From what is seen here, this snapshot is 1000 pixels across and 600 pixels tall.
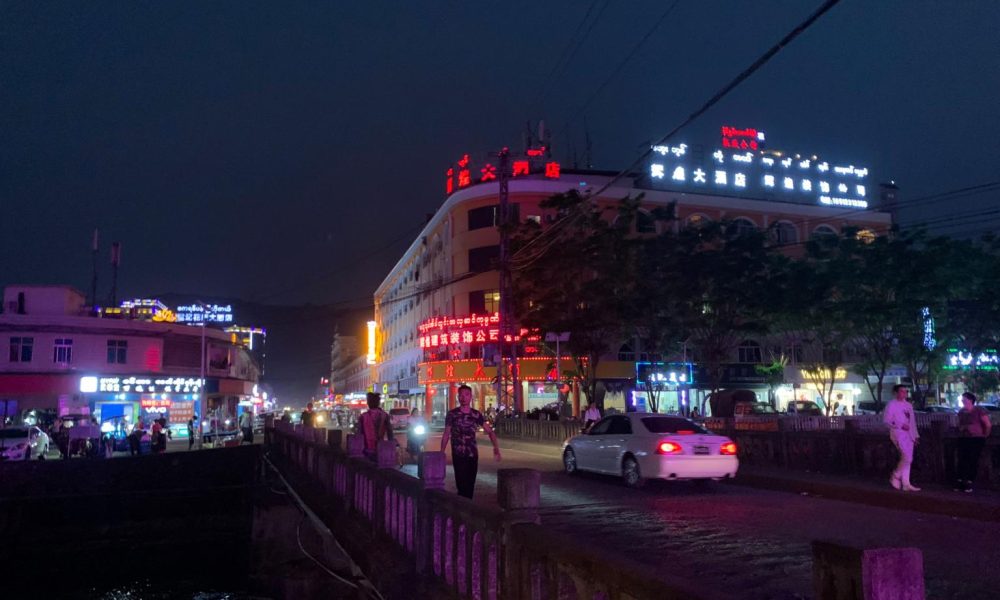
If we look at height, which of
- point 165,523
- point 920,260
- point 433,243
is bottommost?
point 165,523

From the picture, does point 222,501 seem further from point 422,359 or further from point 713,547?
point 422,359

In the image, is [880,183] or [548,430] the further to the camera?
[880,183]

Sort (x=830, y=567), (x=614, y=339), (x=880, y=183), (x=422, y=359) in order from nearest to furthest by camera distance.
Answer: (x=830, y=567) < (x=614, y=339) < (x=422, y=359) < (x=880, y=183)

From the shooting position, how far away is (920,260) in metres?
31.2

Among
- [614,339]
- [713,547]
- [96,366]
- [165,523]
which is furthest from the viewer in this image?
[96,366]

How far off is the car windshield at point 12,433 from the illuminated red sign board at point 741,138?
49.7m

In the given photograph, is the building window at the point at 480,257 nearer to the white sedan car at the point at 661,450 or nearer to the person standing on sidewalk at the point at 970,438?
the white sedan car at the point at 661,450

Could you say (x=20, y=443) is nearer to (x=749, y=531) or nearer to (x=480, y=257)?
(x=749, y=531)

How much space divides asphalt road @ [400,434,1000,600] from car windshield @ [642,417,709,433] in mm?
1231

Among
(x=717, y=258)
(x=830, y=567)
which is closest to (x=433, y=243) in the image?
(x=717, y=258)

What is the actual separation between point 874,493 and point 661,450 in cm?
371

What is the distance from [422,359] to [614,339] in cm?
2704

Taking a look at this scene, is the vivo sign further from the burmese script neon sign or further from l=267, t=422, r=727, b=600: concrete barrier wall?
l=267, t=422, r=727, b=600: concrete barrier wall

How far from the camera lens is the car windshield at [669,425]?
15.4 meters
